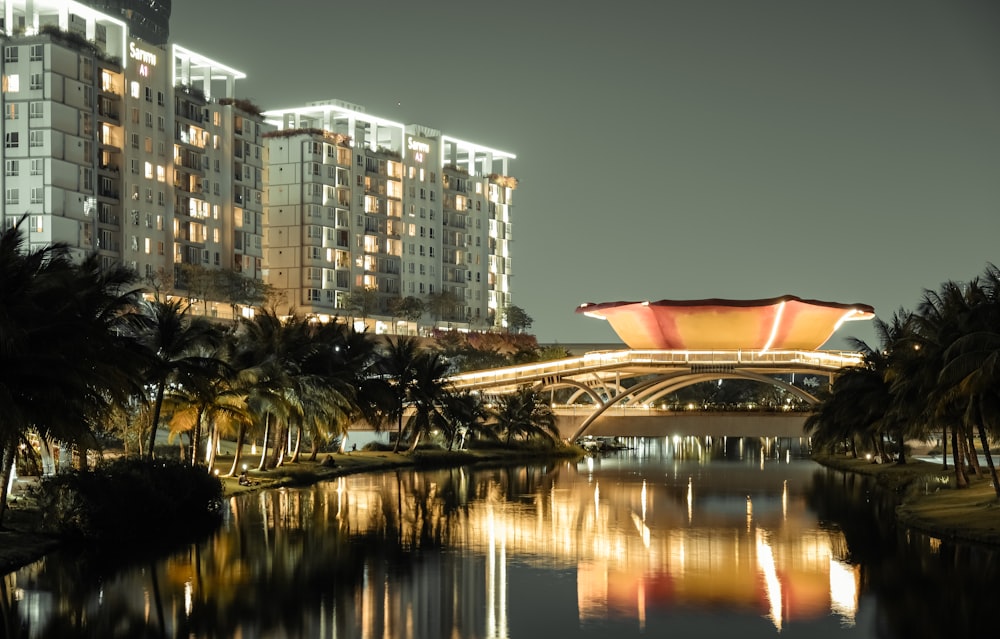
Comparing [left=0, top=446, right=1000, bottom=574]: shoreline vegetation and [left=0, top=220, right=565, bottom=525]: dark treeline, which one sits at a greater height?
[left=0, top=220, right=565, bottom=525]: dark treeline

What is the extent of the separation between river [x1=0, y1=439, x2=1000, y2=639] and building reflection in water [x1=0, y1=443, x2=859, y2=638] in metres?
0.09

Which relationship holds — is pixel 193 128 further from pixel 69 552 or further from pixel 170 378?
pixel 69 552

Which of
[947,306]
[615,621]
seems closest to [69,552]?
[615,621]

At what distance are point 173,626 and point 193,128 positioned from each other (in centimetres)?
11391

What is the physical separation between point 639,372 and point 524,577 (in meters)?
67.9

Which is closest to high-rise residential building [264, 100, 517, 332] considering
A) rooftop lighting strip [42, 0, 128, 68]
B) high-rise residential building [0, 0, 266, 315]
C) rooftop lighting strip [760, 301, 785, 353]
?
high-rise residential building [0, 0, 266, 315]

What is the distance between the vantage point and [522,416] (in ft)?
315

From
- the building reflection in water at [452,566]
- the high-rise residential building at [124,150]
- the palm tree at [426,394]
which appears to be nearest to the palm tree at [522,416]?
the palm tree at [426,394]

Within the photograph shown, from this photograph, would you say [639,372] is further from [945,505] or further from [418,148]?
[418,148]

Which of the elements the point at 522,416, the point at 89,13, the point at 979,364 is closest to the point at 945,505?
the point at 979,364

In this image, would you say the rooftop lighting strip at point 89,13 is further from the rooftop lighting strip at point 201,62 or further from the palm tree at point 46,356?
the palm tree at point 46,356

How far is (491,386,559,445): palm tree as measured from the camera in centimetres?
9594

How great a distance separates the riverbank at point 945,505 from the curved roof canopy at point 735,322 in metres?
30.0

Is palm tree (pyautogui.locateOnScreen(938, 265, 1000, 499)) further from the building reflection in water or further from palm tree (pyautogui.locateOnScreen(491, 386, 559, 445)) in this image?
palm tree (pyautogui.locateOnScreen(491, 386, 559, 445))
